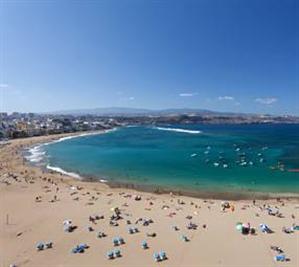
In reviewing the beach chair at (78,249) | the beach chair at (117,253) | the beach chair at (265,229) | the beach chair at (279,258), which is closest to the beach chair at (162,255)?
the beach chair at (117,253)

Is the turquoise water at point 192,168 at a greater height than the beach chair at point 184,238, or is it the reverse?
the beach chair at point 184,238

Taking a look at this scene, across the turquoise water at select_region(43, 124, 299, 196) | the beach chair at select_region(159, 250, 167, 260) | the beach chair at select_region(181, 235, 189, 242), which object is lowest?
the turquoise water at select_region(43, 124, 299, 196)

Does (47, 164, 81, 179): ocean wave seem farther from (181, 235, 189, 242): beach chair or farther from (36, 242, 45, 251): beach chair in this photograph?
(181, 235, 189, 242): beach chair

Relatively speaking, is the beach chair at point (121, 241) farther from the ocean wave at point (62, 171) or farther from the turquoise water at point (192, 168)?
the ocean wave at point (62, 171)

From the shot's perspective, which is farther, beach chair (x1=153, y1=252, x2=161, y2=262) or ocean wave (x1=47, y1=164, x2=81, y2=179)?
ocean wave (x1=47, y1=164, x2=81, y2=179)

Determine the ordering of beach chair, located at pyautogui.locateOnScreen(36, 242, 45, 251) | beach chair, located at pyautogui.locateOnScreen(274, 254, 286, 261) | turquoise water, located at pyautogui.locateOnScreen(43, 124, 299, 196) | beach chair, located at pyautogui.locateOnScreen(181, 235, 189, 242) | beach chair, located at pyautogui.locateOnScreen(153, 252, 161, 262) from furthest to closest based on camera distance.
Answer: turquoise water, located at pyautogui.locateOnScreen(43, 124, 299, 196), beach chair, located at pyautogui.locateOnScreen(181, 235, 189, 242), beach chair, located at pyautogui.locateOnScreen(36, 242, 45, 251), beach chair, located at pyautogui.locateOnScreen(153, 252, 161, 262), beach chair, located at pyautogui.locateOnScreen(274, 254, 286, 261)

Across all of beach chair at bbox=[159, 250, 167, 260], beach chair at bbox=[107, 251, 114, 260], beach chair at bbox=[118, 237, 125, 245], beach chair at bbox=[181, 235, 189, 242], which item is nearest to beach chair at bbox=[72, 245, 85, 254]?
beach chair at bbox=[107, 251, 114, 260]

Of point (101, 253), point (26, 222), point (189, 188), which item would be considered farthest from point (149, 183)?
point (101, 253)

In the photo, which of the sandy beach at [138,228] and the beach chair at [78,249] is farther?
the beach chair at [78,249]

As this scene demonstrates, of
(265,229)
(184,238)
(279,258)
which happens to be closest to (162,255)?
(184,238)

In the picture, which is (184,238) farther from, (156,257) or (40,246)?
(40,246)
